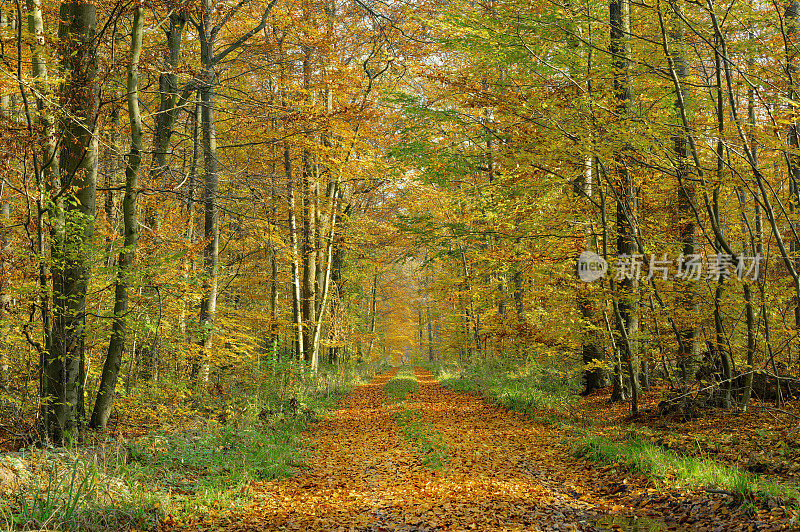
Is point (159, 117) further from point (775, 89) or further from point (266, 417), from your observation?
point (775, 89)

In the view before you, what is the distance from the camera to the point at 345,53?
14.1 metres

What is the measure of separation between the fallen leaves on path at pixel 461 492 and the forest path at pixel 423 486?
1 centimetres

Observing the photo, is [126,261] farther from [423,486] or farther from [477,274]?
[477,274]

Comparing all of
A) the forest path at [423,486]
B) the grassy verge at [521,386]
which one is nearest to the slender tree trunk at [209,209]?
the forest path at [423,486]

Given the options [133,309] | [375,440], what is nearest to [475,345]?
[375,440]

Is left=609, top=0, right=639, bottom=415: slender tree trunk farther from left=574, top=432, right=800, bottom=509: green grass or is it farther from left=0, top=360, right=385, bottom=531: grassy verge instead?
left=0, top=360, right=385, bottom=531: grassy verge

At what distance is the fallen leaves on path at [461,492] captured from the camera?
4.45 m

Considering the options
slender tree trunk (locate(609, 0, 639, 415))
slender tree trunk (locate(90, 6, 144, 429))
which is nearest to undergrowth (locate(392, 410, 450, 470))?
slender tree trunk (locate(609, 0, 639, 415))

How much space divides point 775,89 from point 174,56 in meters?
9.53

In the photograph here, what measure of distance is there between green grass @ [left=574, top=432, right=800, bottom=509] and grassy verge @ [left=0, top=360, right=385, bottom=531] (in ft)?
13.5

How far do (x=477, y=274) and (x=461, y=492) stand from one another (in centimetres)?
636

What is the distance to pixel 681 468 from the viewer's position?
16.1 ft

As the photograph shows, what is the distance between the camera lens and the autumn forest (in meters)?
4.85

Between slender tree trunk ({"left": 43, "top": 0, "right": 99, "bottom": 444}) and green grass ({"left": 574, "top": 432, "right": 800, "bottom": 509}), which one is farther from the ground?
slender tree trunk ({"left": 43, "top": 0, "right": 99, "bottom": 444})
